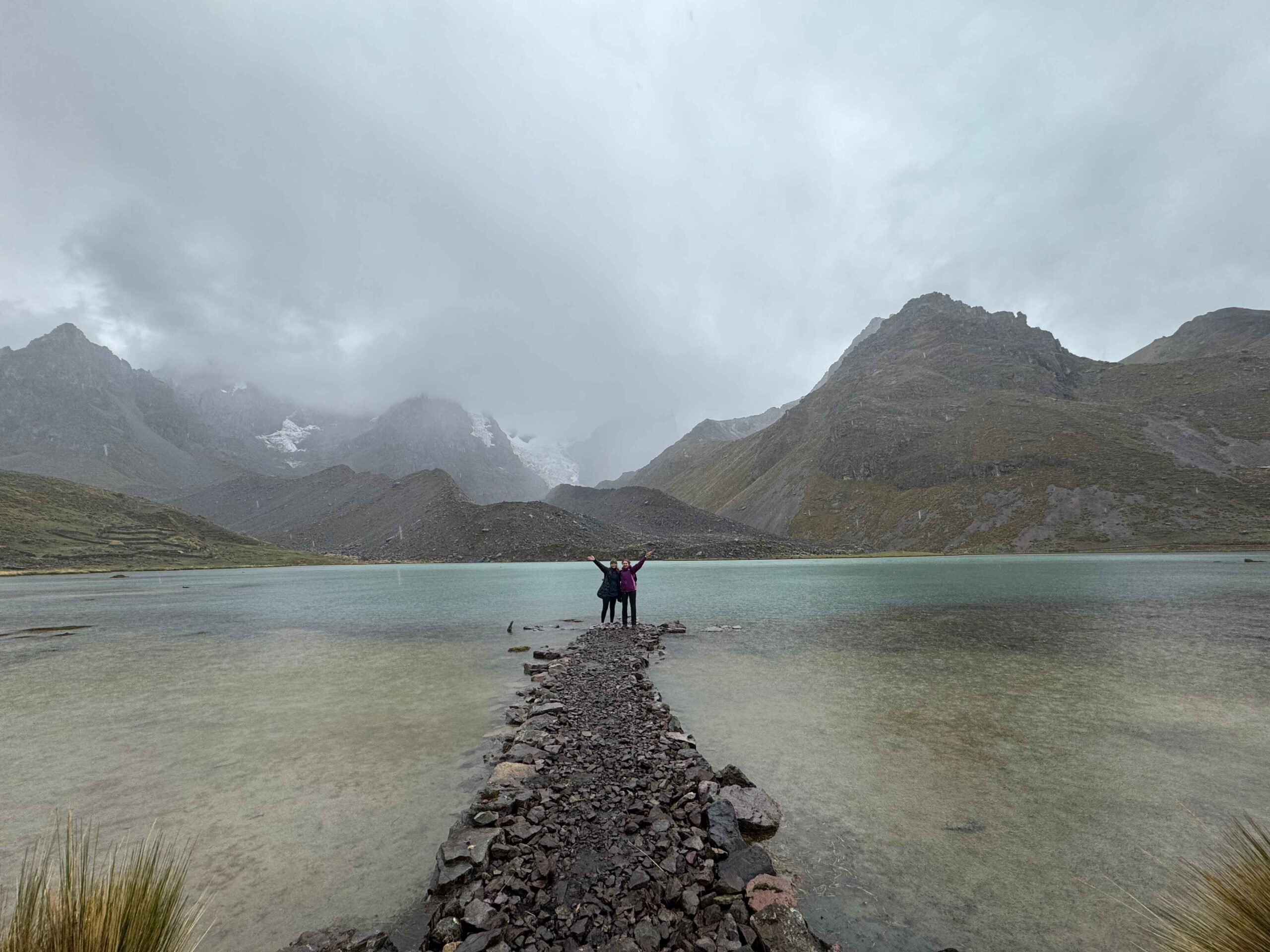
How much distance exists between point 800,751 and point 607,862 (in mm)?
6556

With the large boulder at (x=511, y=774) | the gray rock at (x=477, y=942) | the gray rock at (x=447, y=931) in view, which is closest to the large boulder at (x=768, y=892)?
the gray rock at (x=477, y=942)

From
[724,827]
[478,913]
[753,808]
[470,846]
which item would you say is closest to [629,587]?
[753,808]

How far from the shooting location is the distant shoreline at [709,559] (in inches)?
4579

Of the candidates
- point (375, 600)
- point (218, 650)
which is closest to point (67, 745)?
point (218, 650)

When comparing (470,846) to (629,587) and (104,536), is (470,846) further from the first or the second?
(104,536)

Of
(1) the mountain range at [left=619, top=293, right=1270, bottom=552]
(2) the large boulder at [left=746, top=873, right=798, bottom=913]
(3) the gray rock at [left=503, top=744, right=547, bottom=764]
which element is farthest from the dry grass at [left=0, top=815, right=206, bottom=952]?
(1) the mountain range at [left=619, top=293, right=1270, bottom=552]

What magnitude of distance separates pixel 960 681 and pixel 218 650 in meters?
33.4

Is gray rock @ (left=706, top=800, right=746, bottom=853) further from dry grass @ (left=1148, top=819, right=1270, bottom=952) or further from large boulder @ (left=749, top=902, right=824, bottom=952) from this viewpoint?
dry grass @ (left=1148, top=819, right=1270, bottom=952)

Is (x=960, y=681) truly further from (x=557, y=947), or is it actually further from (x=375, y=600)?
(x=375, y=600)

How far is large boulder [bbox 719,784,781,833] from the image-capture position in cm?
884

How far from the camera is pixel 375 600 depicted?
53594mm

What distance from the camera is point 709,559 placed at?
149750 mm

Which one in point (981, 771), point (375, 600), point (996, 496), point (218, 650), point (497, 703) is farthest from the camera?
point (996, 496)

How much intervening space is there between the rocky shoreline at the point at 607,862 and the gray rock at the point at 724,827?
0.02 meters
